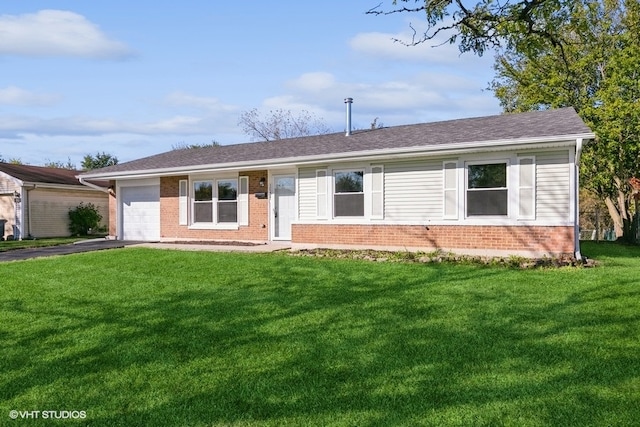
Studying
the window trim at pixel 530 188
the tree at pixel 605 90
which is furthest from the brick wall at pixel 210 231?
the tree at pixel 605 90

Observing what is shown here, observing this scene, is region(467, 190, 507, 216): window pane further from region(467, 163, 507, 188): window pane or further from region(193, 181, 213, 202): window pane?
region(193, 181, 213, 202): window pane

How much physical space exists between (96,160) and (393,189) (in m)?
35.6

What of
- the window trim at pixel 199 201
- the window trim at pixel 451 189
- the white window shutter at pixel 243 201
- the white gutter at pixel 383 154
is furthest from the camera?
→ the window trim at pixel 199 201

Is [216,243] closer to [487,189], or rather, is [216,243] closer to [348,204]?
[348,204]

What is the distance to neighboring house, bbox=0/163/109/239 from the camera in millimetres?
21797

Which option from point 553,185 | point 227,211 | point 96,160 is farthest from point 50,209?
point 553,185

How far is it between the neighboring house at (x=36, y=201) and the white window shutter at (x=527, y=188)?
17.3m

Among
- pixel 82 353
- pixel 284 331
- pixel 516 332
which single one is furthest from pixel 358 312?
pixel 82 353

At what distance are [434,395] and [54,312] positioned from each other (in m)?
A: 5.29

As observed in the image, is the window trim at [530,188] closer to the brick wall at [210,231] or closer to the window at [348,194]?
the window at [348,194]

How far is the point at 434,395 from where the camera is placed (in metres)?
3.86

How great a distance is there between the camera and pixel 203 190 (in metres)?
17.4

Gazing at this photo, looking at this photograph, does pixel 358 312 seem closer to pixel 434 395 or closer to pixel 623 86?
pixel 434 395

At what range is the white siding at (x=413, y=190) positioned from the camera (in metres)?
12.4
